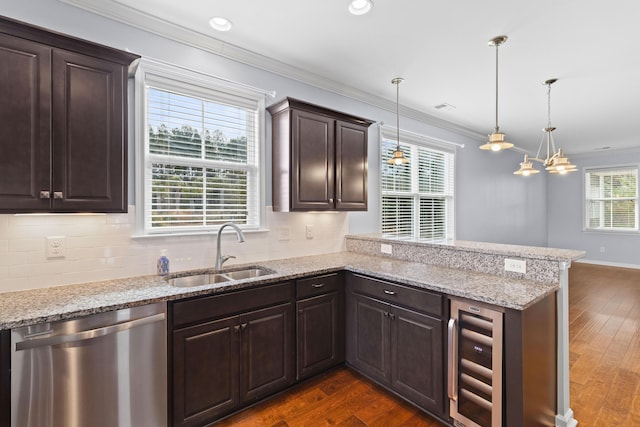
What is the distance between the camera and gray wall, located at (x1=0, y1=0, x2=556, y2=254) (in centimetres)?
212

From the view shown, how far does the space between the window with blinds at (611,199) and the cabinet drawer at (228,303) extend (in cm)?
882

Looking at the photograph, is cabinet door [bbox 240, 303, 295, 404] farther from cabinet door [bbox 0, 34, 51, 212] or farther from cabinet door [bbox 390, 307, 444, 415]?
cabinet door [bbox 0, 34, 51, 212]

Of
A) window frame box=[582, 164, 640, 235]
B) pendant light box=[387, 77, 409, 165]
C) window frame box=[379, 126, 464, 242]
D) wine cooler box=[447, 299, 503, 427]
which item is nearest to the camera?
wine cooler box=[447, 299, 503, 427]

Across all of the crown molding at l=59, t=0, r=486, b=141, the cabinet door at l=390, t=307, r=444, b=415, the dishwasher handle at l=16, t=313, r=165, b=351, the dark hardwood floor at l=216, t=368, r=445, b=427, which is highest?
the crown molding at l=59, t=0, r=486, b=141

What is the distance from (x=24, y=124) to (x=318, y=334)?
2307 mm

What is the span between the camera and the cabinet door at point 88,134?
5.86 ft

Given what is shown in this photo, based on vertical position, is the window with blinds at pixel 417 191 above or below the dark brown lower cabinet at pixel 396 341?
above

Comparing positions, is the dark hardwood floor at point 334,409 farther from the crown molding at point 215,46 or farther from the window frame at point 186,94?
the crown molding at point 215,46

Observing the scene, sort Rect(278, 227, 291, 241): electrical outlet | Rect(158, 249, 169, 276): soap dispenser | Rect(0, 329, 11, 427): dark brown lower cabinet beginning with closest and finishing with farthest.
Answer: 1. Rect(0, 329, 11, 427): dark brown lower cabinet
2. Rect(158, 249, 169, 276): soap dispenser
3. Rect(278, 227, 291, 241): electrical outlet

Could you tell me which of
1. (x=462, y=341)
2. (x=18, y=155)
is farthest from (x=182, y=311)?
(x=462, y=341)

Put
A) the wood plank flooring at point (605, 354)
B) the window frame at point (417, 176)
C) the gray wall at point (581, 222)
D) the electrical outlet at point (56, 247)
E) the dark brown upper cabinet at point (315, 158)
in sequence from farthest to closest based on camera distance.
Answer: the gray wall at point (581, 222) → the window frame at point (417, 176) → the dark brown upper cabinet at point (315, 158) → the wood plank flooring at point (605, 354) → the electrical outlet at point (56, 247)

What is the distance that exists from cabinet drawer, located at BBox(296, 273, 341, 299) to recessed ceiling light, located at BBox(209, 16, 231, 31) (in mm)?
2063

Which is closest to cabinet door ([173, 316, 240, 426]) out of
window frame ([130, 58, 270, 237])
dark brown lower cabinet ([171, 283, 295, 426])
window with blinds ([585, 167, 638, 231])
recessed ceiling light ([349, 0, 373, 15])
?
dark brown lower cabinet ([171, 283, 295, 426])

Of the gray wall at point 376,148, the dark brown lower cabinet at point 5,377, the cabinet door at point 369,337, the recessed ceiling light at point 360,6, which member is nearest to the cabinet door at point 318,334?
the cabinet door at point 369,337
